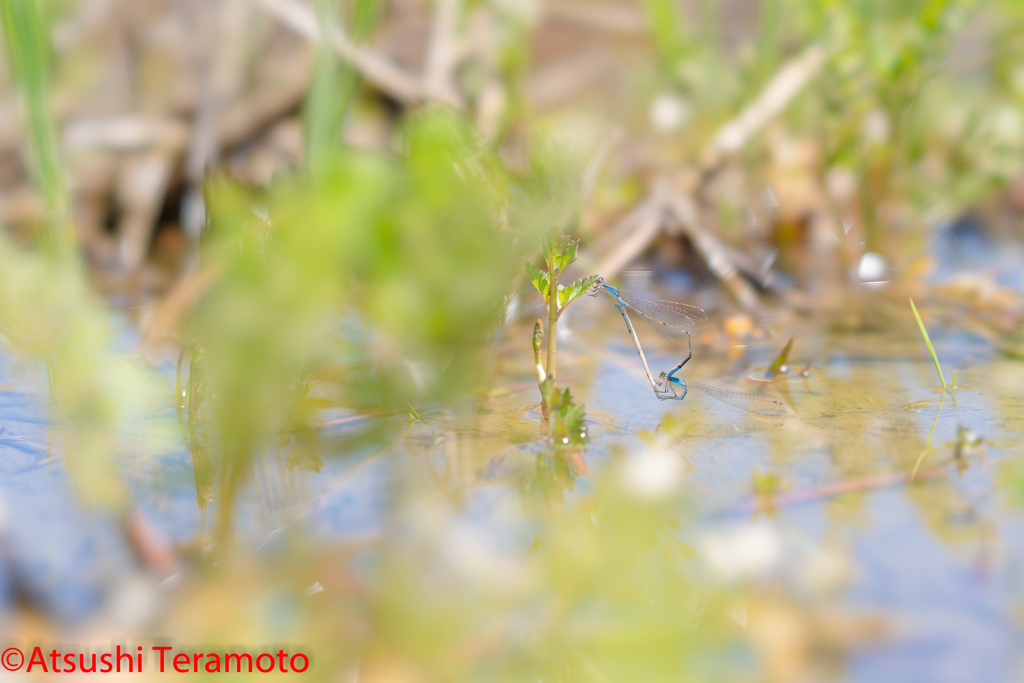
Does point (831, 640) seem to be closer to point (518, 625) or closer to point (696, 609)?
point (696, 609)

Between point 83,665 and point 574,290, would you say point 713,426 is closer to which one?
point 574,290

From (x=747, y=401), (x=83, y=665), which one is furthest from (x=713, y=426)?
(x=83, y=665)

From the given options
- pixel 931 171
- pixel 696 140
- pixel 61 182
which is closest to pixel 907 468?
pixel 61 182

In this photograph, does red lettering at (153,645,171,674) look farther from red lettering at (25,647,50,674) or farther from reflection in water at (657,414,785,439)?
reflection in water at (657,414,785,439)

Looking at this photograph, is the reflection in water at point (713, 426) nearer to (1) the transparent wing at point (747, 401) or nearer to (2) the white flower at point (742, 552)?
(1) the transparent wing at point (747, 401)

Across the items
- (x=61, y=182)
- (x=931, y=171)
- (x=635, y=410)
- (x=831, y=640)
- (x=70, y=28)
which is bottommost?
(x=831, y=640)

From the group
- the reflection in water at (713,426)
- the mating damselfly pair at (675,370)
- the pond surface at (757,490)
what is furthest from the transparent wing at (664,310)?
the reflection in water at (713,426)
